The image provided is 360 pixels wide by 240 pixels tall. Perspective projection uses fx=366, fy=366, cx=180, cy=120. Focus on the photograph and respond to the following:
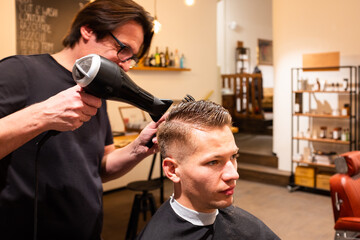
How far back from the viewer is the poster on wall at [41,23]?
13.7 ft

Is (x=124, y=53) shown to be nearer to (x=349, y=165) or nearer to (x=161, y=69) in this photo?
(x=349, y=165)

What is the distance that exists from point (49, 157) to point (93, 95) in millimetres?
371

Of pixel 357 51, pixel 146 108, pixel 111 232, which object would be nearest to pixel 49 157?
pixel 146 108

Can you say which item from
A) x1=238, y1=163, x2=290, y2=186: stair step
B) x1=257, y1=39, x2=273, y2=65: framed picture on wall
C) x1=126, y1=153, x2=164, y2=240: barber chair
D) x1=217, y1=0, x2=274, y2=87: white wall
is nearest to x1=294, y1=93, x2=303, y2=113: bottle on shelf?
x1=238, y1=163, x2=290, y2=186: stair step

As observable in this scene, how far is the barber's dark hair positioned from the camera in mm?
1287

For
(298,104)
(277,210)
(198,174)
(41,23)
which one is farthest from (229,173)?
(298,104)

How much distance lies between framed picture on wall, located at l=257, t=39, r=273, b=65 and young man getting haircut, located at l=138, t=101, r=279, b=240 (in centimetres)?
1036

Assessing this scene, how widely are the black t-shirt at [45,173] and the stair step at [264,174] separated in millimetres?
4737

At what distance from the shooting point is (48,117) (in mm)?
965

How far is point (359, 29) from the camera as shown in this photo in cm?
502

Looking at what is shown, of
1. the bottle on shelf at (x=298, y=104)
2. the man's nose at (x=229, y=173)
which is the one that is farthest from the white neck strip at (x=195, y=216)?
the bottle on shelf at (x=298, y=104)

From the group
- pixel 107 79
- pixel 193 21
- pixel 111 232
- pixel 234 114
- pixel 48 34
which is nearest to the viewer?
pixel 107 79

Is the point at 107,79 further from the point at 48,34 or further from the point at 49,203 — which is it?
the point at 48,34

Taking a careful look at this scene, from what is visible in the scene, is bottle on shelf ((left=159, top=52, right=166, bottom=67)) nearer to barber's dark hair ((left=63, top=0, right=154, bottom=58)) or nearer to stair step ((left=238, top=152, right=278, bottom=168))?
stair step ((left=238, top=152, right=278, bottom=168))
